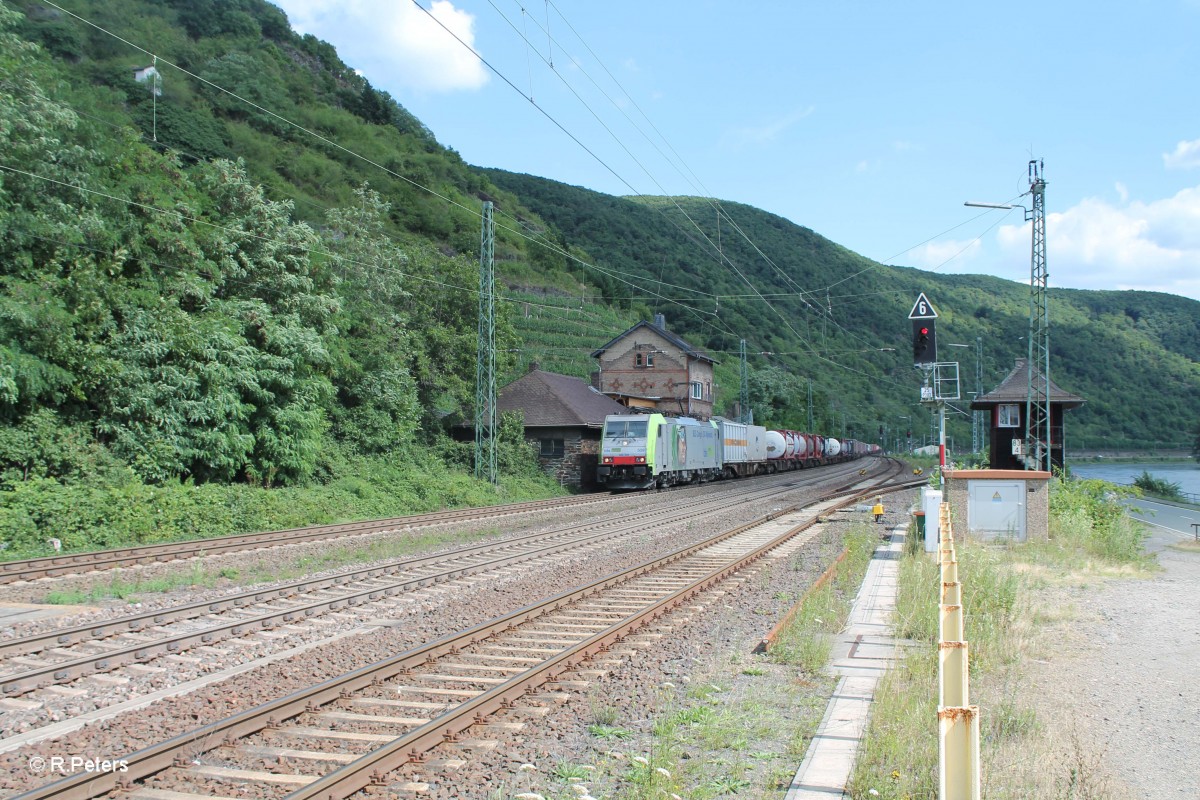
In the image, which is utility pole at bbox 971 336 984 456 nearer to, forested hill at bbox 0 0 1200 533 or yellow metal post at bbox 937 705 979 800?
forested hill at bbox 0 0 1200 533

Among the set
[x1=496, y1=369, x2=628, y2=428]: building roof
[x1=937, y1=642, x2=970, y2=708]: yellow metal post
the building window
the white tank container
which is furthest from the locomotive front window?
[x1=937, y1=642, x2=970, y2=708]: yellow metal post

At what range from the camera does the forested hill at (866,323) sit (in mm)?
106375

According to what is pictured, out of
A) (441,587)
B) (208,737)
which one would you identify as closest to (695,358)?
(441,587)

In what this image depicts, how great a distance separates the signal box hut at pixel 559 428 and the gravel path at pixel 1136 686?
26.3 metres

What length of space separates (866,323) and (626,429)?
8263 cm

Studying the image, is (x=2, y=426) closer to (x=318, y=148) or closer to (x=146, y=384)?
(x=146, y=384)

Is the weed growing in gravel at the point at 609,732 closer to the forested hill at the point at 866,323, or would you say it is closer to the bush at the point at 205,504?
the bush at the point at 205,504

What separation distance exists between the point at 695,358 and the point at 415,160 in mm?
52642

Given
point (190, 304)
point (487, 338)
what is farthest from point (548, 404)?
Result: point (190, 304)

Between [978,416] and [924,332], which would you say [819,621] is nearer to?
[924,332]

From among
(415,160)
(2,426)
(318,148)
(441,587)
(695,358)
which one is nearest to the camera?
(441,587)

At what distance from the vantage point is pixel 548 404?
38.7 meters

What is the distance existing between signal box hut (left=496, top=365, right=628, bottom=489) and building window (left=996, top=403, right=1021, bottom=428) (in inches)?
703

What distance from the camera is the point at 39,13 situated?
78188 millimetres
